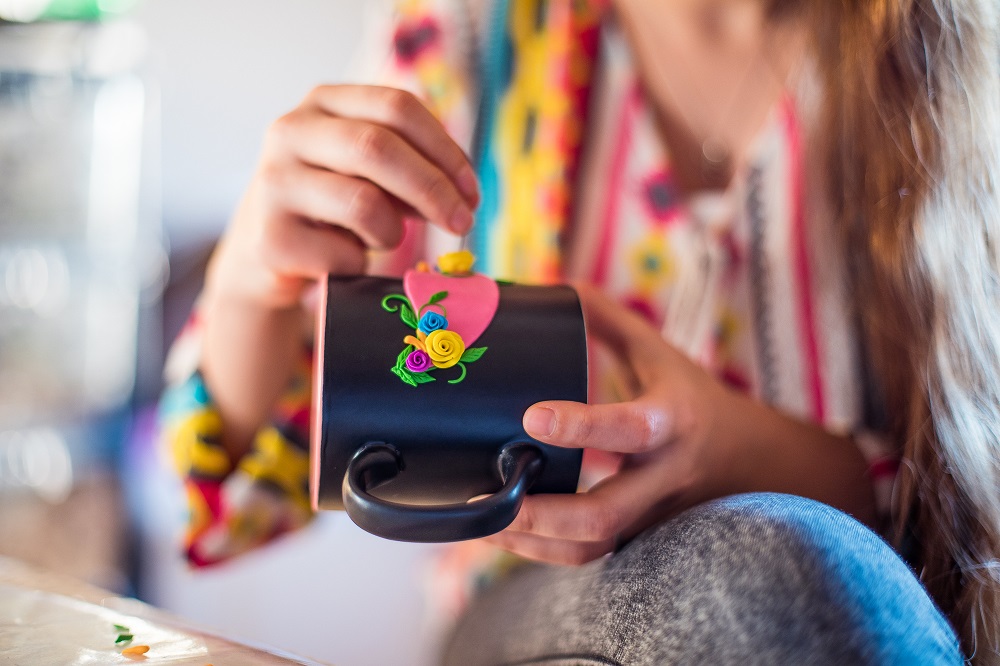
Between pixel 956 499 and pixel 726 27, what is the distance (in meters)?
0.59

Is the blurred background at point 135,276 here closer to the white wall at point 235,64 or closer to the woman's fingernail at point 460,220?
the white wall at point 235,64

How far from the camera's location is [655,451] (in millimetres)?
441

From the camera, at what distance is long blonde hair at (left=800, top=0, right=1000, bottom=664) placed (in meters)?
0.50

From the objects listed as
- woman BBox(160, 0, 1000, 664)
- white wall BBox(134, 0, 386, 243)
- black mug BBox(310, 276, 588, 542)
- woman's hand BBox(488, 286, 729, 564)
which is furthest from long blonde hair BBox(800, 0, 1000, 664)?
white wall BBox(134, 0, 386, 243)

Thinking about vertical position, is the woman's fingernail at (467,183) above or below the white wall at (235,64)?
below

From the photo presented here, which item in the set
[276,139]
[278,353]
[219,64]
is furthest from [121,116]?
[276,139]

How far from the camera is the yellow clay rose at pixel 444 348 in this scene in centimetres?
38

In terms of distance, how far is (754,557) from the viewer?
33 centimetres

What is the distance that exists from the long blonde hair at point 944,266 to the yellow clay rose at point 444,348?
370 millimetres

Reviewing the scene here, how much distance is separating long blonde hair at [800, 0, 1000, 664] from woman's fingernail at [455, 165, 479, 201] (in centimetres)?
34

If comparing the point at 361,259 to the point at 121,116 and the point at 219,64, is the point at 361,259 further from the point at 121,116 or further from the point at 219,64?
the point at 219,64

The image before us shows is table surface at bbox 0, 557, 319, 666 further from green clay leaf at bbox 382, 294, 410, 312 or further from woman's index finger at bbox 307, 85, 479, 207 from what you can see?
woman's index finger at bbox 307, 85, 479, 207

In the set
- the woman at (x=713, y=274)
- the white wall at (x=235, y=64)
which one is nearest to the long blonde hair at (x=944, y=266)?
the woman at (x=713, y=274)

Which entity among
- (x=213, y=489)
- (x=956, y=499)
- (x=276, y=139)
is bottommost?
(x=213, y=489)
